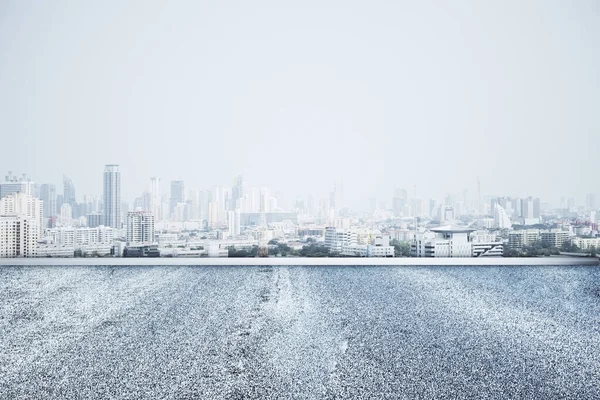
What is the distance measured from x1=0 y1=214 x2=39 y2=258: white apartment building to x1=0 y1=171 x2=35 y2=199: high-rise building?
290mm

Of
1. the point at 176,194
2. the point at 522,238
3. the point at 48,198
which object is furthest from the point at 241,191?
the point at 522,238

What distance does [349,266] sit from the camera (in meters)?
5.37

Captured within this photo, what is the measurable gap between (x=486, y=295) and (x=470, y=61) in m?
3.31

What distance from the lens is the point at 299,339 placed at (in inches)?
92.2

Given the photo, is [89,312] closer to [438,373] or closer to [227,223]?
[438,373]

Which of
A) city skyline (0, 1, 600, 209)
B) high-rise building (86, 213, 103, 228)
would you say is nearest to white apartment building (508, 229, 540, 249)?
city skyline (0, 1, 600, 209)

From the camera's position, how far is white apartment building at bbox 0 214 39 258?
537 centimetres

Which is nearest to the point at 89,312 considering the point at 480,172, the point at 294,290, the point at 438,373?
the point at 294,290

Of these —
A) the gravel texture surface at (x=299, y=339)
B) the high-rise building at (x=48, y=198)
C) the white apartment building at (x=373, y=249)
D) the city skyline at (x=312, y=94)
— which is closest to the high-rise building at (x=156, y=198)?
the city skyline at (x=312, y=94)

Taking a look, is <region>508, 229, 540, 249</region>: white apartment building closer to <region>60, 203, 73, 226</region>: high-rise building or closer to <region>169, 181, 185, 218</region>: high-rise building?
<region>169, 181, 185, 218</region>: high-rise building

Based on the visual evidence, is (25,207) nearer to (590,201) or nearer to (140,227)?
(140,227)

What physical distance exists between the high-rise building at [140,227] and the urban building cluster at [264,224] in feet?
0.04

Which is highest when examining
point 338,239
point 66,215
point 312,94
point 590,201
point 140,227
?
point 312,94

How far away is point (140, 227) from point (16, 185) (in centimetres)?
149
